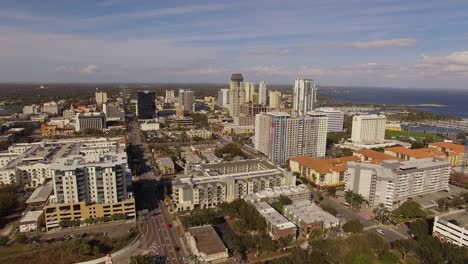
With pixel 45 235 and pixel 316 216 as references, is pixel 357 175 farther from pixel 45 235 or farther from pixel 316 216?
pixel 45 235

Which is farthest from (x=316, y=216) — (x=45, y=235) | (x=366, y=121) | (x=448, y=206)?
(x=366, y=121)

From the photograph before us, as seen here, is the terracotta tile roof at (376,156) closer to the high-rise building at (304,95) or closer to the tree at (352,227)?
the tree at (352,227)

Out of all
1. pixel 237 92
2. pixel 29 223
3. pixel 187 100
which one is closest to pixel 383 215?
pixel 29 223

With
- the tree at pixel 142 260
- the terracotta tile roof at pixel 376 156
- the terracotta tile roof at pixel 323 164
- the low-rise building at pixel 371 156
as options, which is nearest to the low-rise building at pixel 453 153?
the low-rise building at pixel 371 156

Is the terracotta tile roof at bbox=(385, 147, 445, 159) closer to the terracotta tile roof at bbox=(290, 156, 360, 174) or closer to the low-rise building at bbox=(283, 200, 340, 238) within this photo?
the terracotta tile roof at bbox=(290, 156, 360, 174)

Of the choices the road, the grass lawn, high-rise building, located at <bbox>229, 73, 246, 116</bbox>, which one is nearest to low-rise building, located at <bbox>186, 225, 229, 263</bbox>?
the road

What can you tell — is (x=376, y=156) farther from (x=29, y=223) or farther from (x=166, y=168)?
(x=29, y=223)
